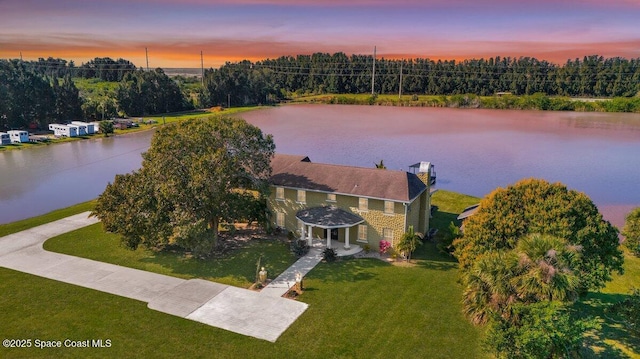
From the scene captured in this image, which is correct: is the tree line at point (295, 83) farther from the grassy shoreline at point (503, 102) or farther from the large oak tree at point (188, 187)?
the large oak tree at point (188, 187)

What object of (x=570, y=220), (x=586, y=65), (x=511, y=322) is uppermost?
(x=586, y=65)

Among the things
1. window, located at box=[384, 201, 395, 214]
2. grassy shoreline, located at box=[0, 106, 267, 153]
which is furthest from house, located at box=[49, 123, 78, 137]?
window, located at box=[384, 201, 395, 214]

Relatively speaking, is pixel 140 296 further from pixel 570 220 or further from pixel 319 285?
pixel 570 220

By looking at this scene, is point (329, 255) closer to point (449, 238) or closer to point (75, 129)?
point (449, 238)

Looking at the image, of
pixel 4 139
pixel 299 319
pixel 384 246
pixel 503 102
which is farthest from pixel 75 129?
pixel 503 102

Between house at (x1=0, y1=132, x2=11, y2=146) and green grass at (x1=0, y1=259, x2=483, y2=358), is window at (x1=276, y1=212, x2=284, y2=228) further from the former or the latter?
house at (x1=0, y1=132, x2=11, y2=146)

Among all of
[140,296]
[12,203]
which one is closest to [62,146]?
[12,203]
